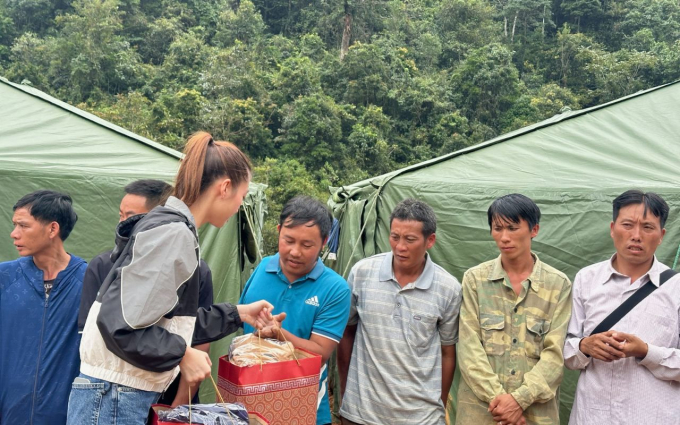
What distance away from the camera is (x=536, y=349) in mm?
2600

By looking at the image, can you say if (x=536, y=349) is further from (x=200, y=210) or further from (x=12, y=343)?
(x=12, y=343)

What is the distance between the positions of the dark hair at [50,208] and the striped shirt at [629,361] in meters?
2.13

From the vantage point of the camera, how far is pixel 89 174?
3.86m

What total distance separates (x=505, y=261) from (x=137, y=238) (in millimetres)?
1665

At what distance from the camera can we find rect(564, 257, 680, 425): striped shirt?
7.95ft

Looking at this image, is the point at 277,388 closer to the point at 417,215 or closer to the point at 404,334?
the point at 404,334

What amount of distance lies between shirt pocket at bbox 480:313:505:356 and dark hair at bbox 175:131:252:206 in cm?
132

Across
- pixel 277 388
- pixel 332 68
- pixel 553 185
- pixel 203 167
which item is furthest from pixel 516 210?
pixel 332 68

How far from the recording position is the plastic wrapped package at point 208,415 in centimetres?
170

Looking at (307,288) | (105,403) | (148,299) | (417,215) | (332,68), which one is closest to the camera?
(148,299)

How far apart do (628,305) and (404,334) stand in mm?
905

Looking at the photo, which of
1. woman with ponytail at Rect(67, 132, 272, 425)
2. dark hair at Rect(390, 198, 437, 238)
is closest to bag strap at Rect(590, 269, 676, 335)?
dark hair at Rect(390, 198, 437, 238)

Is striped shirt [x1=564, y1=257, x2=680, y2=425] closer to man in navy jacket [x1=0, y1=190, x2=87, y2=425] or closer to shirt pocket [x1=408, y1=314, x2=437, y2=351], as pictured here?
shirt pocket [x1=408, y1=314, x2=437, y2=351]

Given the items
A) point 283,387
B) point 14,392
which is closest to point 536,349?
point 283,387
